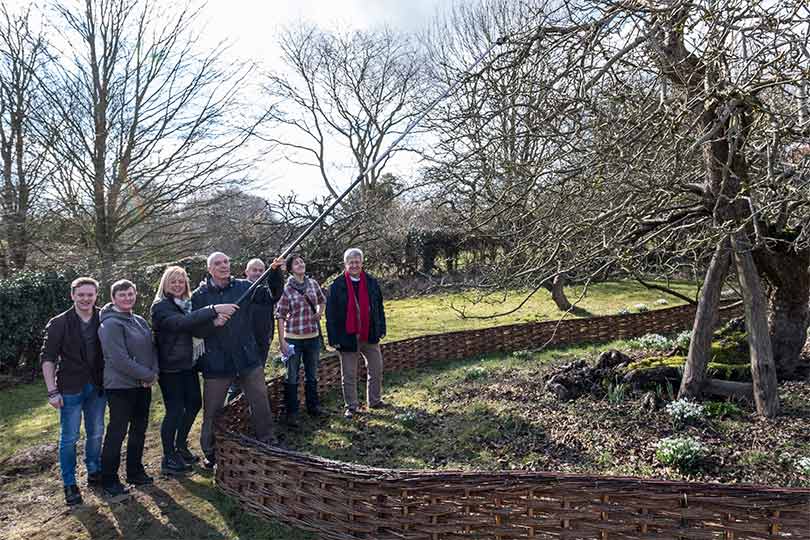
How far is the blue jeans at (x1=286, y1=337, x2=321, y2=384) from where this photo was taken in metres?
6.11

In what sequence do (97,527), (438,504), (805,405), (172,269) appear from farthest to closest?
(805,405)
(172,269)
(97,527)
(438,504)

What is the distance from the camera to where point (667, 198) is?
551 centimetres

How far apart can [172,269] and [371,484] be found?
2.65 meters

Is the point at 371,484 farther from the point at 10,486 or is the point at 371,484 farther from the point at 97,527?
the point at 10,486

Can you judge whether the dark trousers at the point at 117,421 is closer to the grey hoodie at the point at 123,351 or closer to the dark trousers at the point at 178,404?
the grey hoodie at the point at 123,351

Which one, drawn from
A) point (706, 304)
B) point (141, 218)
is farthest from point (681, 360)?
point (141, 218)

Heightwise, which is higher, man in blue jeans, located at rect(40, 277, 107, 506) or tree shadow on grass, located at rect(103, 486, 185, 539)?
man in blue jeans, located at rect(40, 277, 107, 506)

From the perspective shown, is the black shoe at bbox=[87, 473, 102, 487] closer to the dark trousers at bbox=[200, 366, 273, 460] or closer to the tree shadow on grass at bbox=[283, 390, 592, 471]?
the dark trousers at bbox=[200, 366, 273, 460]

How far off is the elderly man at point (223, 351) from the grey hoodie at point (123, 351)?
47cm

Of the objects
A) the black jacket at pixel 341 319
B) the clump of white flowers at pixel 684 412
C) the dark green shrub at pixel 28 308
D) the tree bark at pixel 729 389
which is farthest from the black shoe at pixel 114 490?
the dark green shrub at pixel 28 308

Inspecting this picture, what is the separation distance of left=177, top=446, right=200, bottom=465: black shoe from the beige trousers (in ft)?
5.79

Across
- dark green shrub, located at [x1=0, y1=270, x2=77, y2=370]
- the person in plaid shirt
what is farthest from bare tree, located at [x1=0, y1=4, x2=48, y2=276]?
the person in plaid shirt

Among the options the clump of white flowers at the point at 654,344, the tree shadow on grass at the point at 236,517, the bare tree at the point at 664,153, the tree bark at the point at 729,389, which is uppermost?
the bare tree at the point at 664,153

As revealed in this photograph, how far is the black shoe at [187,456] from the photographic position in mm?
Answer: 4940
